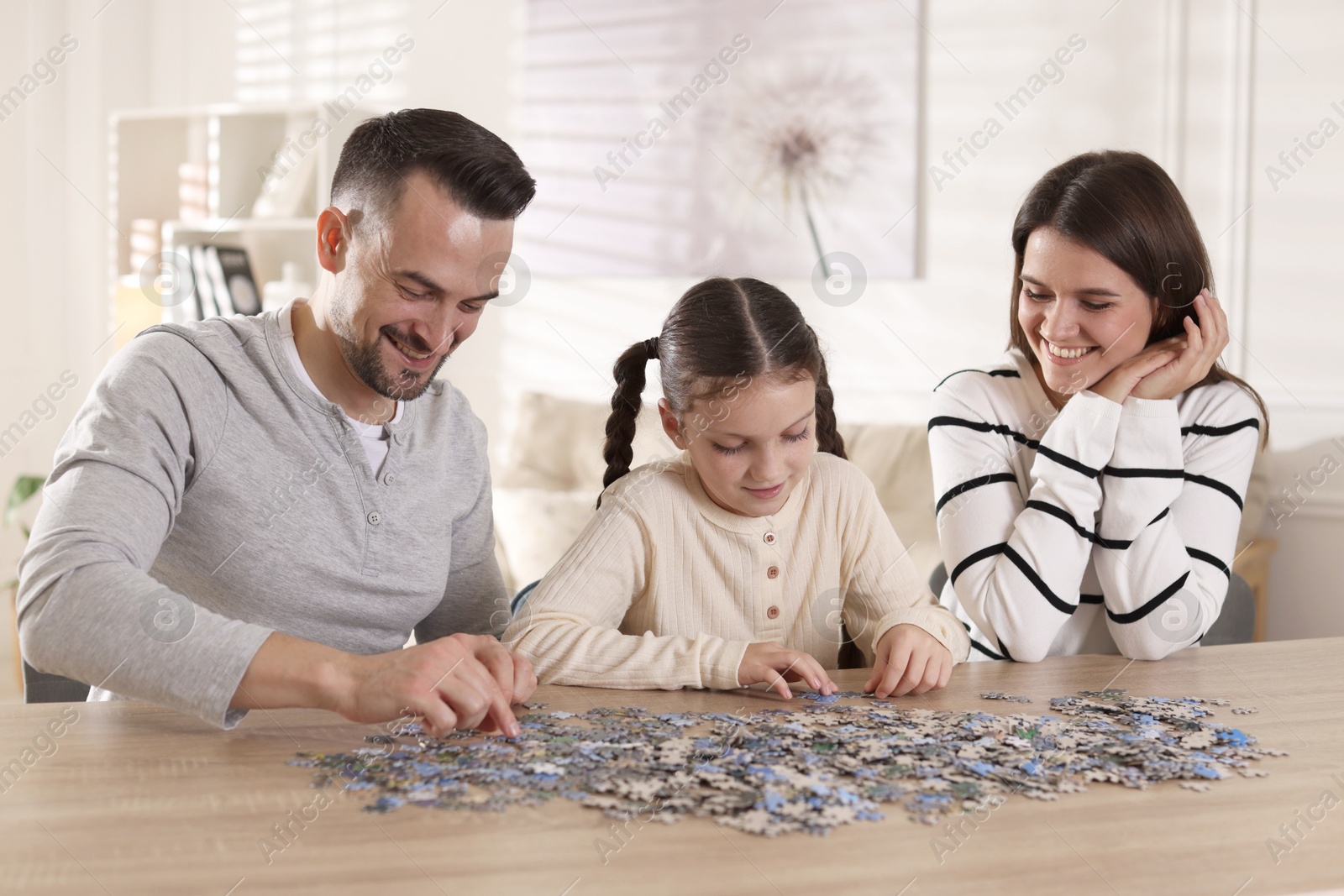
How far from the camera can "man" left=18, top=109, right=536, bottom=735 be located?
59.3 inches

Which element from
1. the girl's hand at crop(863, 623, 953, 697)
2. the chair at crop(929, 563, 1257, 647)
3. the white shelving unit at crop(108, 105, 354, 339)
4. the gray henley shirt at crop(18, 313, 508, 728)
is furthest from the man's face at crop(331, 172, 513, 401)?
the white shelving unit at crop(108, 105, 354, 339)

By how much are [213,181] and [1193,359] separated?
4.45 meters

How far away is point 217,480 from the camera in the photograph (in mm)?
1712

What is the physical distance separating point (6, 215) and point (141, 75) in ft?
3.52

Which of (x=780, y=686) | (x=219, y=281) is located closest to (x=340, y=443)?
(x=780, y=686)

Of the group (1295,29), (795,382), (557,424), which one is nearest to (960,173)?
(1295,29)

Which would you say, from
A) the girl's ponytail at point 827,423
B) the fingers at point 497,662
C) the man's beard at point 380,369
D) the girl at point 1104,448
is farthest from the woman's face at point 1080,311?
the fingers at point 497,662

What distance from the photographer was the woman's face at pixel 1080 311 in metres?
2.06

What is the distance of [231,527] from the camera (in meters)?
1.74

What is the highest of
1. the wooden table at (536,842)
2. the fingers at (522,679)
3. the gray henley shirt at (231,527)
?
the gray henley shirt at (231,527)

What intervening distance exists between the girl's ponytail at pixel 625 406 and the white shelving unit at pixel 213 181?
3.36 m

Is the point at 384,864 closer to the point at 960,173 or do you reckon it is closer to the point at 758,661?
the point at 758,661

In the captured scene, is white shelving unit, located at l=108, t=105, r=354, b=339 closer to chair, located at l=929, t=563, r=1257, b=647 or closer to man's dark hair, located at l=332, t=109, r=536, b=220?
man's dark hair, located at l=332, t=109, r=536, b=220

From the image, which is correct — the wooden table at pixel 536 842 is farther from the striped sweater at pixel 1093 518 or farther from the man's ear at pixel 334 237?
the man's ear at pixel 334 237
